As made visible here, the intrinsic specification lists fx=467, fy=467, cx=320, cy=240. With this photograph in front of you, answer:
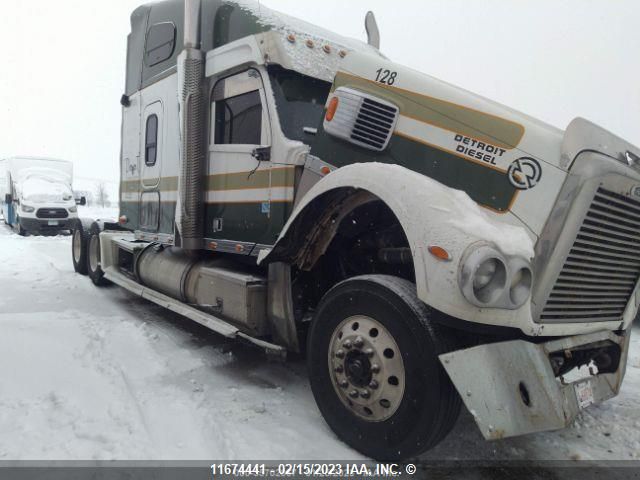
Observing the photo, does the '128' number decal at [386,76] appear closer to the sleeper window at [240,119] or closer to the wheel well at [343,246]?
the wheel well at [343,246]

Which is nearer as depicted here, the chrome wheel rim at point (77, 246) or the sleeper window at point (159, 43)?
the sleeper window at point (159, 43)

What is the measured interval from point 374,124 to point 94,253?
6.45 m

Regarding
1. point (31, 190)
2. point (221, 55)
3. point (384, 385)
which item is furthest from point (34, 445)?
point (31, 190)

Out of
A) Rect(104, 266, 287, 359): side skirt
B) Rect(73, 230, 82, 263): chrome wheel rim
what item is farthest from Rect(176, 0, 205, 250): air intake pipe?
Rect(73, 230, 82, 263): chrome wheel rim

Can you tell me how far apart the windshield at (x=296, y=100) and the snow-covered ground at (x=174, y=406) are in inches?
84.8

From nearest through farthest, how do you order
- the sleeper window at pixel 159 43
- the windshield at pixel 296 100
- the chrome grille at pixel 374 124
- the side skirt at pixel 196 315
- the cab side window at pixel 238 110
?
the chrome grille at pixel 374 124
the side skirt at pixel 196 315
the windshield at pixel 296 100
the cab side window at pixel 238 110
the sleeper window at pixel 159 43

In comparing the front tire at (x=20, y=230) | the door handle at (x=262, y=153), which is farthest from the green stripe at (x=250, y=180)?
the front tire at (x=20, y=230)

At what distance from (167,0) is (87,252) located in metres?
4.73

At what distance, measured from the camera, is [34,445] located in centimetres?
267

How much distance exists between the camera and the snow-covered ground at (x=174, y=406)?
9.14 feet

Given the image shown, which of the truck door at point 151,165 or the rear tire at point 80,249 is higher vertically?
the truck door at point 151,165

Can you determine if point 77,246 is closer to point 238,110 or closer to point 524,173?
point 238,110

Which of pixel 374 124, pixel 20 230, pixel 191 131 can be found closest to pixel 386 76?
pixel 374 124

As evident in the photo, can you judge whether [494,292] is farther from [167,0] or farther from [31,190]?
[31,190]
